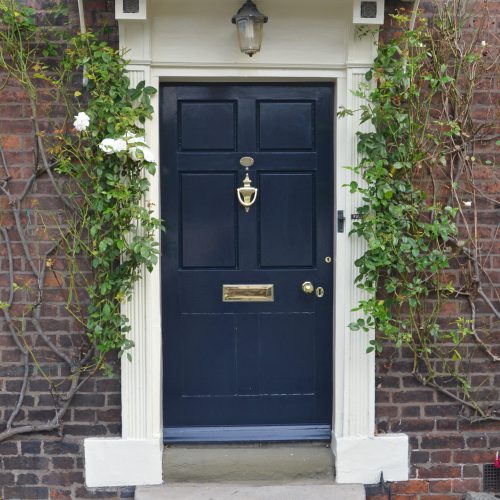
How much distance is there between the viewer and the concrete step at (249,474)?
170 inches

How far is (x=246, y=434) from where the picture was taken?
4.61 metres

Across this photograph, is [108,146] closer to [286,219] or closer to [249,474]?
[286,219]

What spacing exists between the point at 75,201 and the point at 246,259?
1.05 meters

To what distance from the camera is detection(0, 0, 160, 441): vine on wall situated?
13.5ft

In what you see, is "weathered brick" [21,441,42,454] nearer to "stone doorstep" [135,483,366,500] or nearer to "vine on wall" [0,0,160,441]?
"vine on wall" [0,0,160,441]

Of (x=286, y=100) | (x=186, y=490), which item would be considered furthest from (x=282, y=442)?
(x=286, y=100)

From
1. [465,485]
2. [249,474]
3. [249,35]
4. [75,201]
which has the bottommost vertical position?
[465,485]

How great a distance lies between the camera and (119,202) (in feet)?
13.5

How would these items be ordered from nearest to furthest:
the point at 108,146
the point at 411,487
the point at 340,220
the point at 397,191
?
the point at 108,146, the point at 397,191, the point at 340,220, the point at 411,487

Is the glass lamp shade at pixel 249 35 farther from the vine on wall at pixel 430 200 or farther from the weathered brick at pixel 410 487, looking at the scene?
the weathered brick at pixel 410 487

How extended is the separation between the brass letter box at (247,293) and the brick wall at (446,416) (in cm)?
77

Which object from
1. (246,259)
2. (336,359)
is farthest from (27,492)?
(336,359)

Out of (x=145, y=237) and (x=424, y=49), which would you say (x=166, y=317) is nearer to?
(x=145, y=237)

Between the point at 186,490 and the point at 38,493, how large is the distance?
2.89ft
